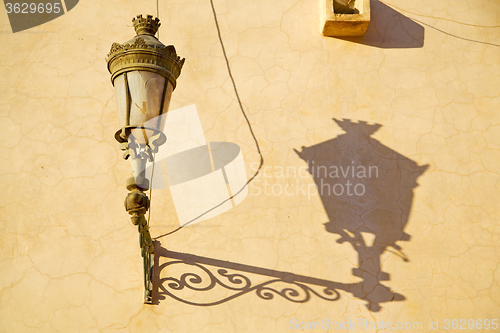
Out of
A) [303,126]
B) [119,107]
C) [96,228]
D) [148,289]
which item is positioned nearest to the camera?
[119,107]

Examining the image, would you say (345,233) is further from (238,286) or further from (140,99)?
(140,99)

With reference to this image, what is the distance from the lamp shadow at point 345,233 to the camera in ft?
7.42

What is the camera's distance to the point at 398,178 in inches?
96.3

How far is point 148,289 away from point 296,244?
3.20ft

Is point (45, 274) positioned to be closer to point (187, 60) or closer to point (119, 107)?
point (119, 107)

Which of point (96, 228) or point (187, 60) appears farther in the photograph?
point (187, 60)

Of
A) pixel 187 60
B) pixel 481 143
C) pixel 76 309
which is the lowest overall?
pixel 76 309

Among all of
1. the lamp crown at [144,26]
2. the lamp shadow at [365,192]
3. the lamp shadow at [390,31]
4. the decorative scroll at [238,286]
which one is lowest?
the decorative scroll at [238,286]

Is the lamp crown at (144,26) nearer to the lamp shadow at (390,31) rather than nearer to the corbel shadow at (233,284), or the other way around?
the corbel shadow at (233,284)

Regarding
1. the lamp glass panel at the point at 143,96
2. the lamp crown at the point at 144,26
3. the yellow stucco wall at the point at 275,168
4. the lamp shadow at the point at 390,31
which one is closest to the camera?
the lamp glass panel at the point at 143,96

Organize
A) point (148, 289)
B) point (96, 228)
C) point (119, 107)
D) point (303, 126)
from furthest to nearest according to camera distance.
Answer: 1. point (303, 126)
2. point (96, 228)
3. point (148, 289)
4. point (119, 107)

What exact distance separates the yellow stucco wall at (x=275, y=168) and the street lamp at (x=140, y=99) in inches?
29.0

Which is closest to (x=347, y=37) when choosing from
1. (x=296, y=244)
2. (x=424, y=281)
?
(x=296, y=244)

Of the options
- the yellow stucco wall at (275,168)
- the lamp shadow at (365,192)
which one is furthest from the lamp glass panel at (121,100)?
the lamp shadow at (365,192)
